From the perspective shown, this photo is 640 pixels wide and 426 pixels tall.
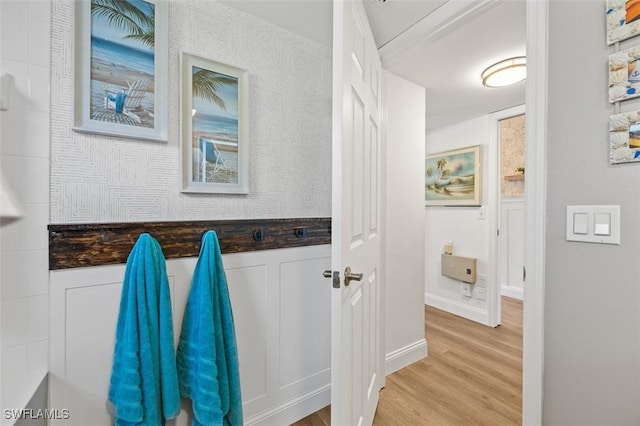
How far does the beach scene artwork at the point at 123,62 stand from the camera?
1.05 meters

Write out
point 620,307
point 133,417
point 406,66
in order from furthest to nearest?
point 406,66 < point 133,417 < point 620,307

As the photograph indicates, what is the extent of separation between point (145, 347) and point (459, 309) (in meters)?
3.06

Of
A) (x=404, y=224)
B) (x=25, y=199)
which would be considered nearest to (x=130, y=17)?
(x=25, y=199)

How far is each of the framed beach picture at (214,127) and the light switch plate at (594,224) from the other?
1308 millimetres

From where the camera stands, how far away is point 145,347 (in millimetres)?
1013

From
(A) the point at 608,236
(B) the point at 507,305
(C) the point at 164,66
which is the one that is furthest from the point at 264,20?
(B) the point at 507,305

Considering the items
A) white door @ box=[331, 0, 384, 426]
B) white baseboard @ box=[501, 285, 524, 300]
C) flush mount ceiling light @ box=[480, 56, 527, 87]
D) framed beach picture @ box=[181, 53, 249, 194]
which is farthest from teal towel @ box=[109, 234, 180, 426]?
white baseboard @ box=[501, 285, 524, 300]

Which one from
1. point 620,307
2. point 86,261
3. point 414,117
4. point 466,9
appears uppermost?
point 466,9

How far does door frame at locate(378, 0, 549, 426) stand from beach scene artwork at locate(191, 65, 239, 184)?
123cm

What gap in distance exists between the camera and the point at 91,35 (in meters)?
1.04

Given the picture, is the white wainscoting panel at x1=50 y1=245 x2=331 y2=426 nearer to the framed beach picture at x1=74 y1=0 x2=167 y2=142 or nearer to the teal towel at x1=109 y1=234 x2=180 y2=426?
the teal towel at x1=109 y1=234 x2=180 y2=426

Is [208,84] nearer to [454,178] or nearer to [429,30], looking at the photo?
[429,30]

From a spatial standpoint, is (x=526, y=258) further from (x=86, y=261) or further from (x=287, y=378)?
(x=86, y=261)

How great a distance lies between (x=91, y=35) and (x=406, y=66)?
1.74 metres
